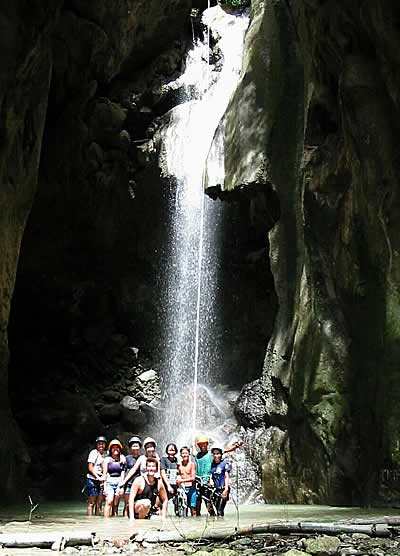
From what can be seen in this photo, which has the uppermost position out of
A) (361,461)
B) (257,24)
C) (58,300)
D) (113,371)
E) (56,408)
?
(257,24)

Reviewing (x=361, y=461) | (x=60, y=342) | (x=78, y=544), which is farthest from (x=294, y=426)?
(x=60, y=342)

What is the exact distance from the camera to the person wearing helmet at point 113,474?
8172 millimetres

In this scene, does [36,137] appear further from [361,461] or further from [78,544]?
[78,544]

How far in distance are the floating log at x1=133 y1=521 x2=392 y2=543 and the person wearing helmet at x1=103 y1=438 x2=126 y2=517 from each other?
3.28m

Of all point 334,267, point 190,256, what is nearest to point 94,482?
point 334,267

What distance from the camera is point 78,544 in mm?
4750

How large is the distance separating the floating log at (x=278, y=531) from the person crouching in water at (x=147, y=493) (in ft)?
7.13

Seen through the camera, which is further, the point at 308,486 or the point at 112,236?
the point at 112,236

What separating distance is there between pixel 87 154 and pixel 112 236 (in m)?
2.76

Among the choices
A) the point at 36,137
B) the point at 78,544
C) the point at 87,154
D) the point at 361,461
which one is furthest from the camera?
the point at 87,154

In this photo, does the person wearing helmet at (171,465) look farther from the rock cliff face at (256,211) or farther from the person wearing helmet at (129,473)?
the rock cliff face at (256,211)

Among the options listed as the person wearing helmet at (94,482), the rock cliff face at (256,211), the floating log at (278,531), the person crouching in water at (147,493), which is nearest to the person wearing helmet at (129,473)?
the person crouching in water at (147,493)

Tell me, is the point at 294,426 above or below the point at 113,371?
below

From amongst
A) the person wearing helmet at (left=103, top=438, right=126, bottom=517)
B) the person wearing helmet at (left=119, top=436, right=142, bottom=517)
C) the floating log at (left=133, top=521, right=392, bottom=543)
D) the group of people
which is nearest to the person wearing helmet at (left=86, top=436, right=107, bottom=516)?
the group of people
